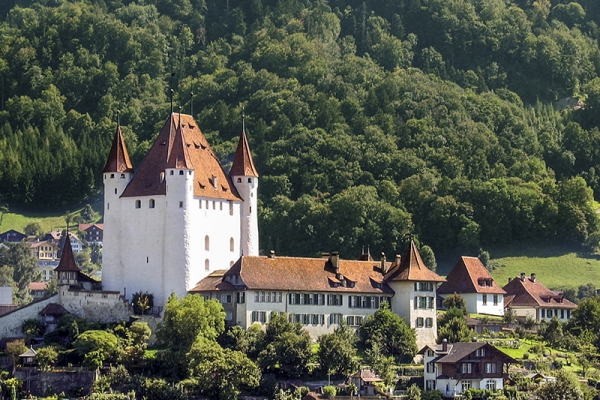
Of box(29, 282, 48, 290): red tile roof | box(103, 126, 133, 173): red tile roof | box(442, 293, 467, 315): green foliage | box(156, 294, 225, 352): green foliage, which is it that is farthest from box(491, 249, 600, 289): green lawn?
box(29, 282, 48, 290): red tile roof

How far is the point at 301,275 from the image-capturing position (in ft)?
409

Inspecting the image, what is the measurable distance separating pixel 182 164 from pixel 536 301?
3889cm

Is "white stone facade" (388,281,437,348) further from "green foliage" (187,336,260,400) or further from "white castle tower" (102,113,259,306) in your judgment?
"green foliage" (187,336,260,400)

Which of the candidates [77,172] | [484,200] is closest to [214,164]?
[484,200]

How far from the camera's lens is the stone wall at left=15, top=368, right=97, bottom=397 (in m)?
113

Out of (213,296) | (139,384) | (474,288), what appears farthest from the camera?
(474,288)

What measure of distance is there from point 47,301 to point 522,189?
67518mm

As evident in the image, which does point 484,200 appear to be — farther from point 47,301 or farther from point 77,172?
point 47,301

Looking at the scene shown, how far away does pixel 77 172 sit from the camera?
192250mm

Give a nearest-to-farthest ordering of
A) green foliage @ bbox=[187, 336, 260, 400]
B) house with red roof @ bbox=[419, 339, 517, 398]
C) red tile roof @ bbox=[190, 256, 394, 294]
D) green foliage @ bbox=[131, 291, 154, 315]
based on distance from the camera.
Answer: green foliage @ bbox=[187, 336, 260, 400] → house with red roof @ bbox=[419, 339, 517, 398] → green foliage @ bbox=[131, 291, 154, 315] → red tile roof @ bbox=[190, 256, 394, 294]

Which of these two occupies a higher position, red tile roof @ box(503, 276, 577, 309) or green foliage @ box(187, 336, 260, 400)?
red tile roof @ box(503, 276, 577, 309)

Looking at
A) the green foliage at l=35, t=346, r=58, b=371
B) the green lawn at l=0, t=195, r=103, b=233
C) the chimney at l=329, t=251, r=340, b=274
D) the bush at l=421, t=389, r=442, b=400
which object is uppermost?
the green lawn at l=0, t=195, r=103, b=233

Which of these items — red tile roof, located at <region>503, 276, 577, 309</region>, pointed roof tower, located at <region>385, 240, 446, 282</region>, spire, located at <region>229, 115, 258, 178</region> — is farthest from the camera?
red tile roof, located at <region>503, 276, 577, 309</region>

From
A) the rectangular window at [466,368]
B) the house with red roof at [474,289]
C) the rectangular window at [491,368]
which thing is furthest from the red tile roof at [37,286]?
the rectangular window at [491,368]
